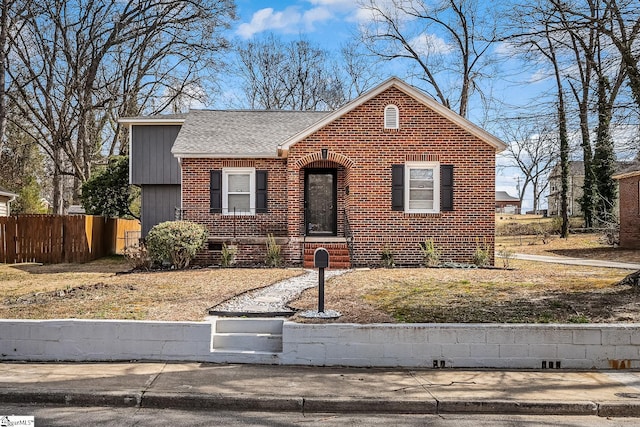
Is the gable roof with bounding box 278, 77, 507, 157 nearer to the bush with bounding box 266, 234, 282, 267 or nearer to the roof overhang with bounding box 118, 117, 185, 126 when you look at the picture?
the bush with bounding box 266, 234, 282, 267

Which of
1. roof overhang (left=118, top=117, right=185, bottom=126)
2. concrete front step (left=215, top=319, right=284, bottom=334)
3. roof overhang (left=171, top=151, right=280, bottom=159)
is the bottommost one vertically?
concrete front step (left=215, top=319, right=284, bottom=334)

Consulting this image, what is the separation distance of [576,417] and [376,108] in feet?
37.8

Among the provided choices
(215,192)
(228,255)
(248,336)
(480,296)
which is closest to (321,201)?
(215,192)

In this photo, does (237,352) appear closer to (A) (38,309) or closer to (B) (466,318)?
(B) (466,318)

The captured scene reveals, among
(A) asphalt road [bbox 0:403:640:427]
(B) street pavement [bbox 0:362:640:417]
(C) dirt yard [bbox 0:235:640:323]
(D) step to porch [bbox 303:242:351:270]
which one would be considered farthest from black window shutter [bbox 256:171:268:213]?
(A) asphalt road [bbox 0:403:640:427]

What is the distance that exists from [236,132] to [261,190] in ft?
8.91

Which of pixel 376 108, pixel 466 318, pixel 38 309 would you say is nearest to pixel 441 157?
pixel 376 108

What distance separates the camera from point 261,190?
1714 centimetres

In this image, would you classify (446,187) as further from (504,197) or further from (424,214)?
(504,197)

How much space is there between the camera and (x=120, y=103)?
3066 centimetres

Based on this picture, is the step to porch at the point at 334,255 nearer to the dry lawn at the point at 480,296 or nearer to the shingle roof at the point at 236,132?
the dry lawn at the point at 480,296

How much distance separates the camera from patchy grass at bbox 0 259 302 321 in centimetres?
900

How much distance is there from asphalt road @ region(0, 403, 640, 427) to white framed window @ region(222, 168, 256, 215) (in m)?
11.4

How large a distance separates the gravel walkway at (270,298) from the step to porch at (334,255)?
2.40m
